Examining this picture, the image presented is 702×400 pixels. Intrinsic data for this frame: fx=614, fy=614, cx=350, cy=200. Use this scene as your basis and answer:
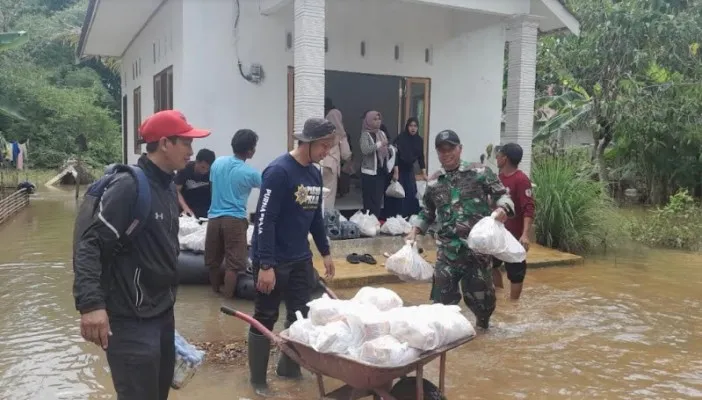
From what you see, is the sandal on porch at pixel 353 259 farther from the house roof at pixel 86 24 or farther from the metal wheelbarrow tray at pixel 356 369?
the house roof at pixel 86 24

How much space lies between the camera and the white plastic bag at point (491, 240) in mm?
4781

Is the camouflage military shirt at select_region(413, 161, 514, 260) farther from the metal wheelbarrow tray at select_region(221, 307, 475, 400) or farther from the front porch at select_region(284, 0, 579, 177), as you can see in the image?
the front porch at select_region(284, 0, 579, 177)

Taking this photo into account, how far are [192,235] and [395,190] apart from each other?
11.4ft

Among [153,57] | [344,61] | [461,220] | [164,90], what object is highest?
[153,57]

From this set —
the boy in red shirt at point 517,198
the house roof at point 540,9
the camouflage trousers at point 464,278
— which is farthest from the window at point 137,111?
the camouflage trousers at point 464,278

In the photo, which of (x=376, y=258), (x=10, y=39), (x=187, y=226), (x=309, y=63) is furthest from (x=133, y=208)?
(x=10, y=39)

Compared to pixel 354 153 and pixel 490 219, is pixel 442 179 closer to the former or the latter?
pixel 490 219

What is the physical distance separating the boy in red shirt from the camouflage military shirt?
106 centimetres

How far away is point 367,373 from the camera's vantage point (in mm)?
3012

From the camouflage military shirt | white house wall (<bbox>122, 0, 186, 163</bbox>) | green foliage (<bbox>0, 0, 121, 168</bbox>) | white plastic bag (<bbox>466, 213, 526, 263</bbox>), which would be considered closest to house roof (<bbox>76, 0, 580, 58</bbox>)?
white house wall (<bbox>122, 0, 186, 163</bbox>)

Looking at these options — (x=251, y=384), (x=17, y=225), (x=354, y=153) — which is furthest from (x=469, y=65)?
(x=17, y=225)

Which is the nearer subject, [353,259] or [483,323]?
[483,323]

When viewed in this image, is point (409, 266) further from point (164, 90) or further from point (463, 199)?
point (164, 90)

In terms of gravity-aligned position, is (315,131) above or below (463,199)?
above
